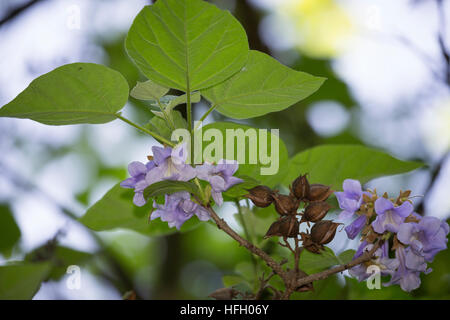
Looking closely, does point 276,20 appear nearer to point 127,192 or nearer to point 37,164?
point 37,164

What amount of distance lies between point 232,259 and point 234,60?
2.40 metres

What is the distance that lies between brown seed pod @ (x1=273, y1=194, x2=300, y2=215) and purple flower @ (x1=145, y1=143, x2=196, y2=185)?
0.14 meters

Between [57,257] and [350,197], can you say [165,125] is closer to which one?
[350,197]

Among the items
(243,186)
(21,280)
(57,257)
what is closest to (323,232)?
(243,186)

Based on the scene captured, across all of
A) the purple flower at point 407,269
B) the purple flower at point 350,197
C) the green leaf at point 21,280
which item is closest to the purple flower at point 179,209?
the purple flower at point 350,197

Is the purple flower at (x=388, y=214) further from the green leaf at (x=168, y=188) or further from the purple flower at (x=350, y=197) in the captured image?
the green leaf at (x=168, y=188)

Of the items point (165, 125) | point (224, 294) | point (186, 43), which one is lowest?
point (224, 294)

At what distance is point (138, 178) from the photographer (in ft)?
2.72

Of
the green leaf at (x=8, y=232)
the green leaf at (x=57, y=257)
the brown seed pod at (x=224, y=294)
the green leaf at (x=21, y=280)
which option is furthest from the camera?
the green leaf at (x=8, y=232)

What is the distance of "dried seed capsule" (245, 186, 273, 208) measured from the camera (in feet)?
2.67

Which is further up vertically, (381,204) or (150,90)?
(150,90)

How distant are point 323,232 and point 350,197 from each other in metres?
0.09

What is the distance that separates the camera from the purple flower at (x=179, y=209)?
82 cm

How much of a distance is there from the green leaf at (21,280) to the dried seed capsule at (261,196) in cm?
81
